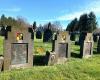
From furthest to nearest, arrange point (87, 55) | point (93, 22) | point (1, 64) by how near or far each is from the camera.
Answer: point (93, 22)
point (87, 55)
point (1, 64)

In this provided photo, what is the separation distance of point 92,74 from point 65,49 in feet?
13.2

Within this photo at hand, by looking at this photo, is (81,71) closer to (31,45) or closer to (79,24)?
(31,45)

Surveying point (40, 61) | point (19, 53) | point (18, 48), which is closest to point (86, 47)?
point (40, 61)

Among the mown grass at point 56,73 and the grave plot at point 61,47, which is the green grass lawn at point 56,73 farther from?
the grave plot at point 61,47

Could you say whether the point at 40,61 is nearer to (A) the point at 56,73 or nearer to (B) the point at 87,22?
(A) the point at 56,73

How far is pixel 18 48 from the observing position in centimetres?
1354

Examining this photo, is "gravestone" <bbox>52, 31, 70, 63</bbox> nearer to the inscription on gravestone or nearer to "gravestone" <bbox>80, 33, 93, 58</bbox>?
"gravestone" <bbox>80, 33, 93, 58</bbox>

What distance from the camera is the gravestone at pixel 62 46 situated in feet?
53.8

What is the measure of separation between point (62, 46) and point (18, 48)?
4267 mm

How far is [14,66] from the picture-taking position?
1338 centimetres

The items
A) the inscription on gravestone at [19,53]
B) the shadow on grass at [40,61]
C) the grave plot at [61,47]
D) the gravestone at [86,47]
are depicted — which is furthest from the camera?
the gravestone at [86,47]

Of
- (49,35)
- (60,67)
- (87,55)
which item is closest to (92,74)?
(60,67)

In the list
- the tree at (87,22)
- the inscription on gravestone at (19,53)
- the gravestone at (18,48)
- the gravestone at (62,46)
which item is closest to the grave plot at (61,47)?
the gravestone at (62,46)

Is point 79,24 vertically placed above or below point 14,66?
above
